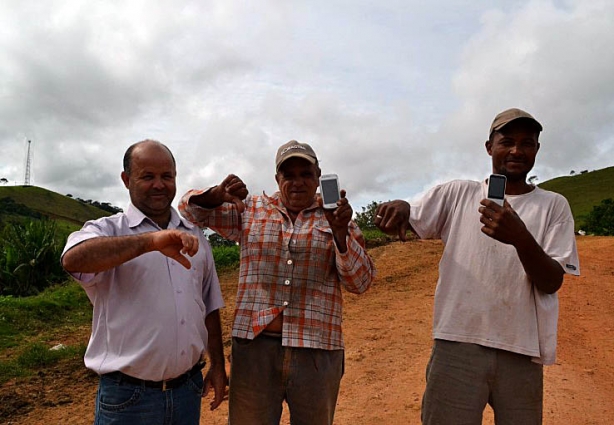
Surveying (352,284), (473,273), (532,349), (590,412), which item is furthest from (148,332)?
(590,412)

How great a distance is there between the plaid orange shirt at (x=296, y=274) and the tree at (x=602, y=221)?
19.3 m

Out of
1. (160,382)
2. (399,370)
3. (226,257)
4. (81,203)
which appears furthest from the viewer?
(81,203)

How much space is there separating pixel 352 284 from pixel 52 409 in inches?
164

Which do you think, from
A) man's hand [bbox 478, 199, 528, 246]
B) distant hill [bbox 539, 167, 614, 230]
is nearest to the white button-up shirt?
man's hand [bbox 478, 199, 528, 246]

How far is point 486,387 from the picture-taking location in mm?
2555

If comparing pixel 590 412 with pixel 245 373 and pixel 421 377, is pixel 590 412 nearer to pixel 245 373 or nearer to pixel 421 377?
pixel 421 377

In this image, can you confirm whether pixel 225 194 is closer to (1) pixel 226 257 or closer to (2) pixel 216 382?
(2) pixel 216 382

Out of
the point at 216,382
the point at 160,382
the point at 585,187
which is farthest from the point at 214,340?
the point at 585,187

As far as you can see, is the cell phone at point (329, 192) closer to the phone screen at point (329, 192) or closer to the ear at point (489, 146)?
the phone screen at point (329, 192)

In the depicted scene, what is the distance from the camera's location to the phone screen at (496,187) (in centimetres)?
237

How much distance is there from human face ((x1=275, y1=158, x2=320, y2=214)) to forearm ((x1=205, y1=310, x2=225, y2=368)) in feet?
2.39

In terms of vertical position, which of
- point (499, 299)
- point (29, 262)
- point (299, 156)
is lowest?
point (499, 299)

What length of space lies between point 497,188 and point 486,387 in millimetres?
953

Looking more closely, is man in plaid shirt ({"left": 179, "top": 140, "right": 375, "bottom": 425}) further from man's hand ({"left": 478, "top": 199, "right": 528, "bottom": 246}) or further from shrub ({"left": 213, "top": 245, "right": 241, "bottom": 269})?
shrub ({"left": 213, "top": 245, "right": 241, "bottom": 269})
